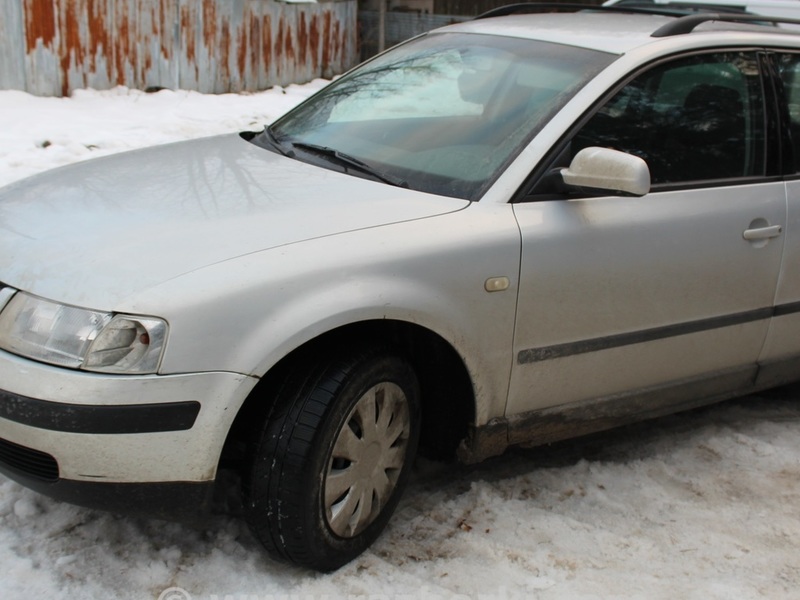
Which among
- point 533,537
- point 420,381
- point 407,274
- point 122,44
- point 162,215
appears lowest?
point 533,537

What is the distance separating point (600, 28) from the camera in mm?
3838

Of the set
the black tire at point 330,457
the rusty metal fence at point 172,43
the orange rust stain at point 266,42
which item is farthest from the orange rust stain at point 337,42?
the black tire at point 330,457

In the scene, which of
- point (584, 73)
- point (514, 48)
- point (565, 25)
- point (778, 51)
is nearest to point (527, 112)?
point (584, 73)

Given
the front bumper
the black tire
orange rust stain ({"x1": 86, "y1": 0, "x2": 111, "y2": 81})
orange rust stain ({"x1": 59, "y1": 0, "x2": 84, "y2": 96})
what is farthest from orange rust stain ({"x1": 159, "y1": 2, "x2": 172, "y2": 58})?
the front bumper

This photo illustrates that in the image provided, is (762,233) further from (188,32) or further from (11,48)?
(188,32)

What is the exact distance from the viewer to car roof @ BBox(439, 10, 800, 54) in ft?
11.8

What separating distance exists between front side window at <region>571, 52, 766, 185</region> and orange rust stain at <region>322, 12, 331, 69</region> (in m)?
10.1

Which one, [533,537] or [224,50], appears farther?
[224,50]

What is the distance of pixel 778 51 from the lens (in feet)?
12.9

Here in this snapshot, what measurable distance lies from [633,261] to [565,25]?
3.78 ft

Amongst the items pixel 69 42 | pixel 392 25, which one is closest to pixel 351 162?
pixel 69 42

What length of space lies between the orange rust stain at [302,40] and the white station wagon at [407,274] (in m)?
8.98

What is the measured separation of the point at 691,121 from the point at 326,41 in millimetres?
10377

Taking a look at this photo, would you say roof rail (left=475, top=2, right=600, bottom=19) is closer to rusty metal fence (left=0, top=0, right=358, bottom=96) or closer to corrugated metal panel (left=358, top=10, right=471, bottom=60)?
rusty metal fence (left=0, top=0, right=358, bottom=96)
